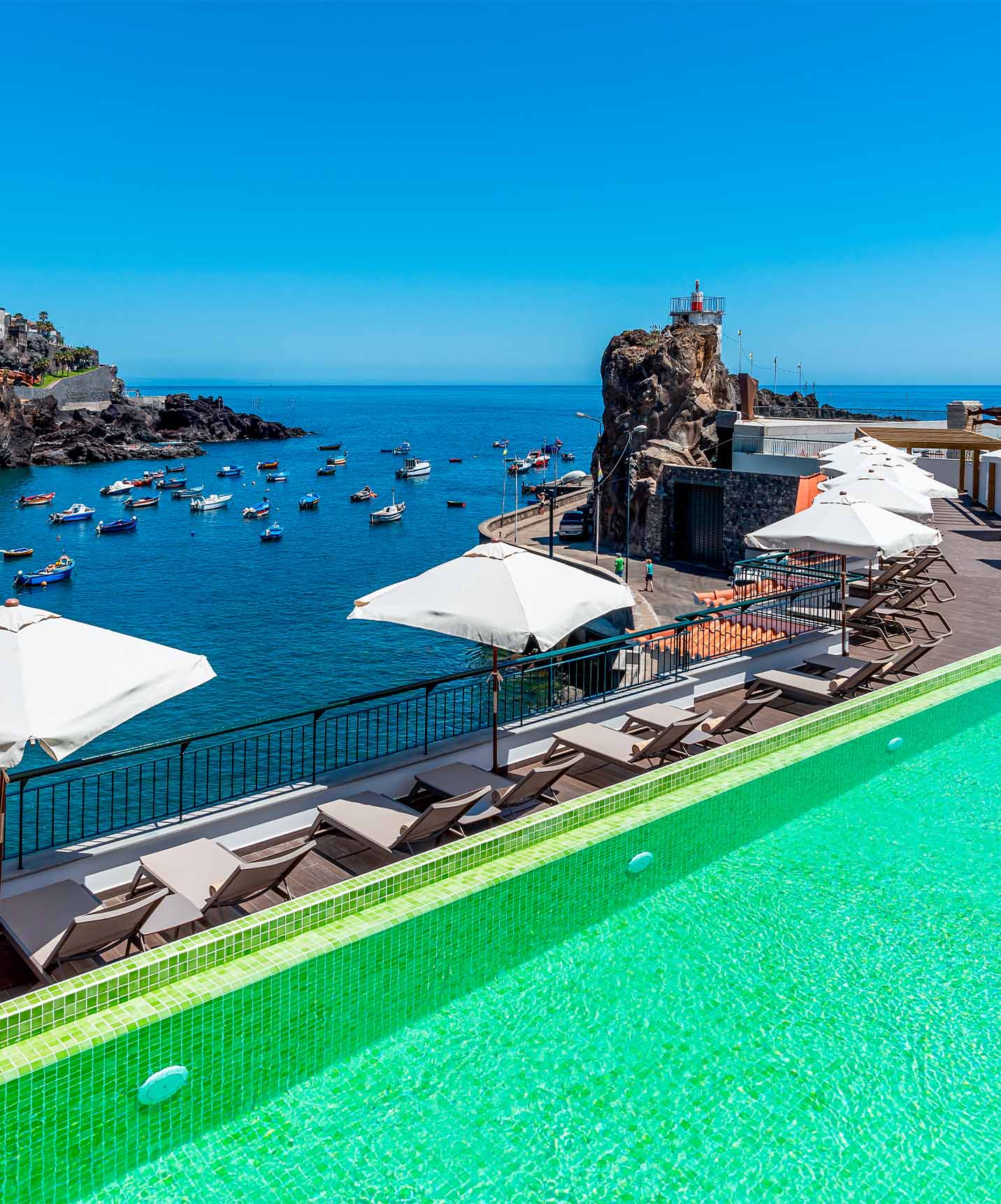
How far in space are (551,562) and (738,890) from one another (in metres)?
2.93

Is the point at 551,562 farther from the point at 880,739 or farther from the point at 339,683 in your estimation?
the point at 339,683

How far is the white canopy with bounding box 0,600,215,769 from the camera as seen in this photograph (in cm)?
484

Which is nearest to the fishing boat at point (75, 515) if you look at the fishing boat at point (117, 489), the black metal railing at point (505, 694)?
the fishing boat at point (117, 489)

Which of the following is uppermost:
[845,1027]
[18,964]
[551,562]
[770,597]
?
[551,562]

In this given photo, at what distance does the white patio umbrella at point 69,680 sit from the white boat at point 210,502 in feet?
245

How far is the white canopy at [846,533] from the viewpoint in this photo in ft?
33.5

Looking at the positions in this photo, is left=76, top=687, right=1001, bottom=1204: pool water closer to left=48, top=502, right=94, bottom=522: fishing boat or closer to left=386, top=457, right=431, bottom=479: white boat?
left=48, top=502, right=94, bottom=522: fishing boat

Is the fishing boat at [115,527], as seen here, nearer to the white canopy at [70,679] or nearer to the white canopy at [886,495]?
the white canopy at [886,495]

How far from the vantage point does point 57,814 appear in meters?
22.0

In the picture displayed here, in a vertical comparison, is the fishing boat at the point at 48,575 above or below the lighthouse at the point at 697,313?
below

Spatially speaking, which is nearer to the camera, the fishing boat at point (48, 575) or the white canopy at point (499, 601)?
the white canopy at point (499, 601)

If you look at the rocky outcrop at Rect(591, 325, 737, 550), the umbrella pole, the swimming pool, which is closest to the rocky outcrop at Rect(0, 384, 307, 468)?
the rocky outcrop at Rect(591, 325, 737, 550)

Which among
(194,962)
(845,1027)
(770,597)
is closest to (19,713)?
(194,962)

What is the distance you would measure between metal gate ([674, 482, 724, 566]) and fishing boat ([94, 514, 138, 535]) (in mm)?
42589
